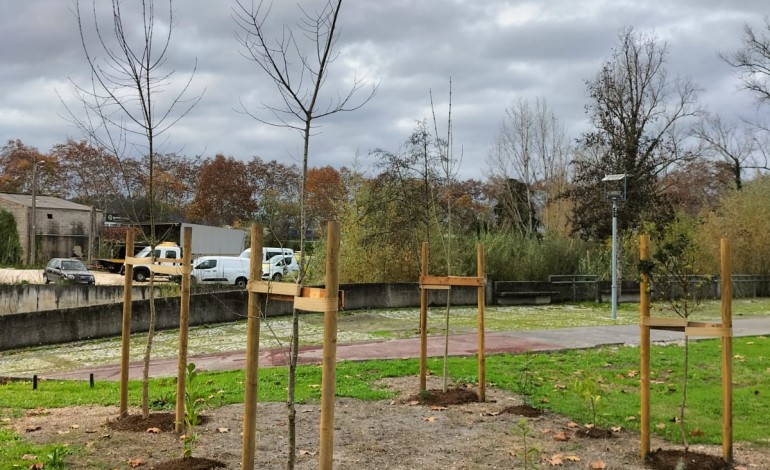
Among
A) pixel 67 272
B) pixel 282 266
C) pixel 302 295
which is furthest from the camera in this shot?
pixel 67 272

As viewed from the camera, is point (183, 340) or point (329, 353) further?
point (183, 340)

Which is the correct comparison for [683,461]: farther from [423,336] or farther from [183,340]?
[183,340]

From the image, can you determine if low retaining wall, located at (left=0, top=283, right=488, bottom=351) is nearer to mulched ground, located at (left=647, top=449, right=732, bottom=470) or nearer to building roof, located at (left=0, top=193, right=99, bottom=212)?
mulched ground, located at (left=647, top=449, right=732, bottom=470)

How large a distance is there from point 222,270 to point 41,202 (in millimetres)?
28608

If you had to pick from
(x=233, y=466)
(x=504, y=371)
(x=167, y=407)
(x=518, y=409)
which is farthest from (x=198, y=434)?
(x=504, y=371)

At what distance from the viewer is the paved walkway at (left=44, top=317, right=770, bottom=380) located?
433 inches

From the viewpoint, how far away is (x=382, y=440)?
18.9 feet

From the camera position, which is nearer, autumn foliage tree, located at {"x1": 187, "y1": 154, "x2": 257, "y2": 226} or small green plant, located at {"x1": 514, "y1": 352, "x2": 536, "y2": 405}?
small green plant, located at {"x1": 514, "y1": 352, "x2": 536, "y2": 405}

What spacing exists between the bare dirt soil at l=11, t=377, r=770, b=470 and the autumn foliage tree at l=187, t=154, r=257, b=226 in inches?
2096

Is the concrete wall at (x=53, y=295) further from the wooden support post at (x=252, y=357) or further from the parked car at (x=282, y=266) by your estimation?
the wooden support post at (x=252, y=357)

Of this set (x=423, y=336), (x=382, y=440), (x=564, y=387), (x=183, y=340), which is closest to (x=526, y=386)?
(x=564, y=387)

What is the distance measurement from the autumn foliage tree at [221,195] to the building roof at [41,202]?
32.5 feet

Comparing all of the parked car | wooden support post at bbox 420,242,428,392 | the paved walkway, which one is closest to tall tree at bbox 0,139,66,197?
the parked car

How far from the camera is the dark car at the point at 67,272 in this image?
95.2ft
